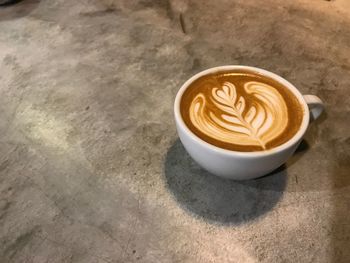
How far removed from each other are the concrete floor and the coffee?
0.14 m

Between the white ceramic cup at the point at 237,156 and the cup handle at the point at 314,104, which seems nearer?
the white ceramic cup at the point at 237,156

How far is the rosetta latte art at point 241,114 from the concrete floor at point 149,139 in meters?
0.14

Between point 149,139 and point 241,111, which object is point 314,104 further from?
point 149,139

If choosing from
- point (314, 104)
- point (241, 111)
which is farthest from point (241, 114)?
point (314, 104)

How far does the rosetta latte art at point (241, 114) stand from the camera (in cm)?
68

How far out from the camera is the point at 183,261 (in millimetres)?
668

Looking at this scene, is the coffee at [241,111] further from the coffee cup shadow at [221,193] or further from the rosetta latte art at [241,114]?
the coffee cup shadow at [221,193]

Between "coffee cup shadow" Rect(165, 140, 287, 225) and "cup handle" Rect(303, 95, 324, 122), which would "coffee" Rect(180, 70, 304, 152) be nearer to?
"cup handle" Rect(303, 95, 324, 122)

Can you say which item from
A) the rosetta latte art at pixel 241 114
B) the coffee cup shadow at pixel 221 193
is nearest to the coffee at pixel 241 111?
the rosetta latte art at pixel 241 114

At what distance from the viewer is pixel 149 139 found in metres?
0.87

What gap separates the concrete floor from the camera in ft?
2.28

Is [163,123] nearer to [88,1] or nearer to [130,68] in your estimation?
[130,68]

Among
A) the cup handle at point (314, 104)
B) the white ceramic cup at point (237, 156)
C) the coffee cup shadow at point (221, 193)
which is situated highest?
the white ceramic cup at point (237, 156)


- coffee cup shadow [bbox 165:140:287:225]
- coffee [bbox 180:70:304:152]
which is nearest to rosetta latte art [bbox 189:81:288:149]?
coffee [bbox 180:70:304:152]
